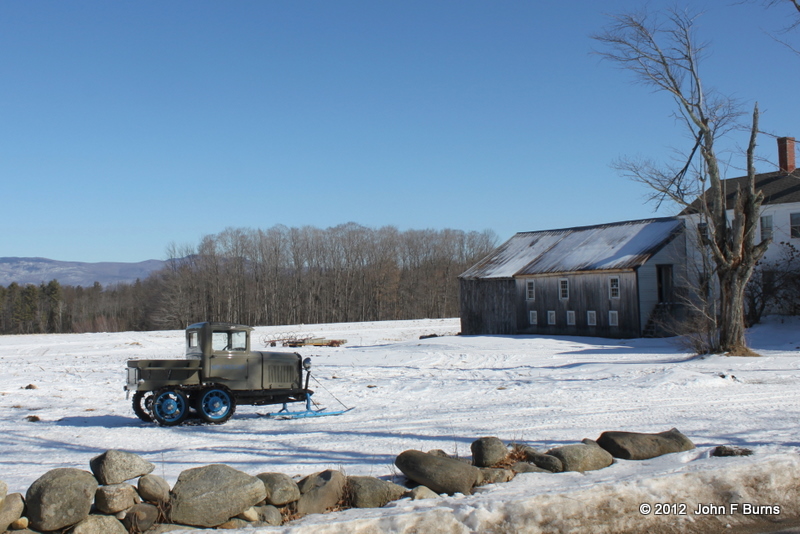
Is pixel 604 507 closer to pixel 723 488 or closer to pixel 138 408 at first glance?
pixel 723 488

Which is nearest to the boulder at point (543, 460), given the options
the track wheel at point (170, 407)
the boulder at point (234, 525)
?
the boulder at point (234, 525)

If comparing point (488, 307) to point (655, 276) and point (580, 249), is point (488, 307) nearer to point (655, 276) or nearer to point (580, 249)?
point (580, 249)

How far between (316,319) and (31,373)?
65362mm

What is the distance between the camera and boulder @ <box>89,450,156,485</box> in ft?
21.8

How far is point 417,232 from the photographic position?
10000 cm

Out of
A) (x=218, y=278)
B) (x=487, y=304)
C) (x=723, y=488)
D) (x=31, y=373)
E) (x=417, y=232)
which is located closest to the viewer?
(x=723, y=488)

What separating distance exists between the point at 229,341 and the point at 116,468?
→ 6689mm

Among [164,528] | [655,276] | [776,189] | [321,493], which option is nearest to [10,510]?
[164,528]

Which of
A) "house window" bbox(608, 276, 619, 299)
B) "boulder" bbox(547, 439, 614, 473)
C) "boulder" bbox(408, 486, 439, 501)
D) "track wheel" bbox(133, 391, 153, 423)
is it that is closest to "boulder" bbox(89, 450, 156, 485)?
"boulder" bbox(408, 486, 439, 501)

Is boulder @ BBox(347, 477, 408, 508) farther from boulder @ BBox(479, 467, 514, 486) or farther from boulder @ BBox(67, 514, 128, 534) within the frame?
boulder @ BBox(67, 514, 128, 534)

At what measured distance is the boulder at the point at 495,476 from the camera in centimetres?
741

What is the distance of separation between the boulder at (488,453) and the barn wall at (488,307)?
32939 mm

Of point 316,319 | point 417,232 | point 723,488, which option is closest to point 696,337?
point 723,488

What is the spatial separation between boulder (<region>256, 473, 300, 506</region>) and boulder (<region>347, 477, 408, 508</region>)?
568 mm
